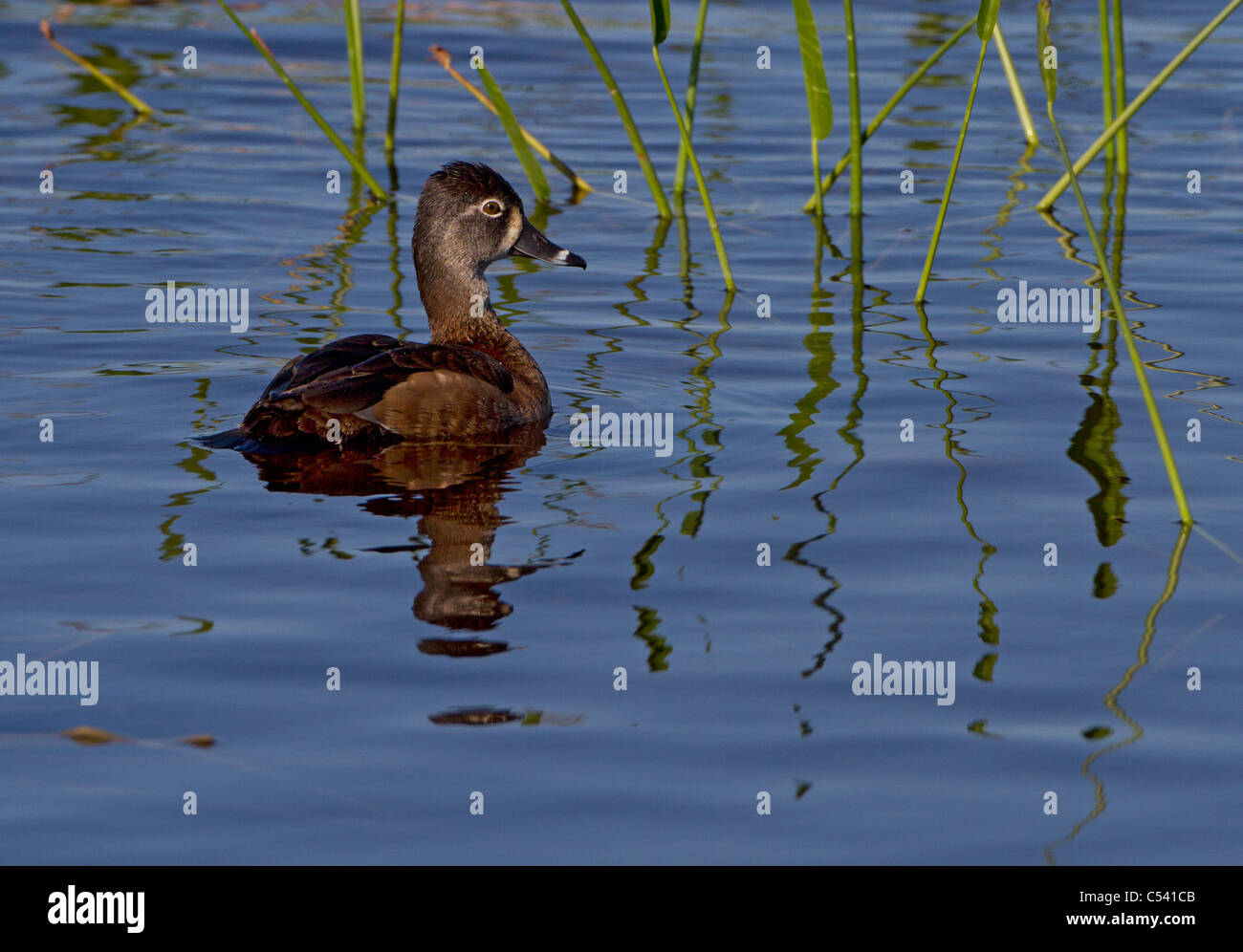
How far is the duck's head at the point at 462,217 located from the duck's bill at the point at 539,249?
18 centimetres

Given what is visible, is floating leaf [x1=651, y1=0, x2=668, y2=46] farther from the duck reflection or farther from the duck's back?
the duck reflection

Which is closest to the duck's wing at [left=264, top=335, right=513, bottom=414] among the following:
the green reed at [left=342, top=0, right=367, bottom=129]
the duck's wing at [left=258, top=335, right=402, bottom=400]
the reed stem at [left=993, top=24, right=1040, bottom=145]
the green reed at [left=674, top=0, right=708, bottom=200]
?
the duck's wing at [left=258, top=335, right=402, bottom=400]

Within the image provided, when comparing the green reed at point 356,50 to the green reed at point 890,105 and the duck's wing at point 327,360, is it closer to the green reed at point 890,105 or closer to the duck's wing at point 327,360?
the green reed at point 890,105

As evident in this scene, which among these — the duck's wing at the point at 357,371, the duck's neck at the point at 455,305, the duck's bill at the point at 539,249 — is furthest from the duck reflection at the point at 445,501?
the duck's bill at the point at 539,249

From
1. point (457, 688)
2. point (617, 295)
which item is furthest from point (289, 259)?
point (457, 688)

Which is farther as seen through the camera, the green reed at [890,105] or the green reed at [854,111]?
the green reed at [854,111]

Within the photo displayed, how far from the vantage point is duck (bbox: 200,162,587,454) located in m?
7.31

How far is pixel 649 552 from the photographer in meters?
6.30

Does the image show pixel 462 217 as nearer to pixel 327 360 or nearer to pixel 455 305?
pixel 455 305

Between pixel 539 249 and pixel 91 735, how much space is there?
488 cm

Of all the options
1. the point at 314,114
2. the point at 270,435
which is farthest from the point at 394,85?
the point at 270,435

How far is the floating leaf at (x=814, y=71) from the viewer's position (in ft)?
30.0

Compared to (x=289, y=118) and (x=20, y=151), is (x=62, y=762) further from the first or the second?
(x=289, y=118)
